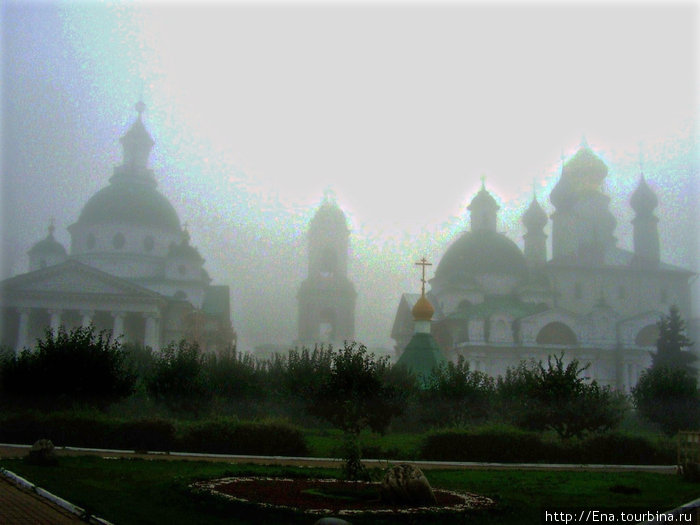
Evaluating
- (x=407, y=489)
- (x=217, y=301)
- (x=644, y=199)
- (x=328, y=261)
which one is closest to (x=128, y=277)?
(x=217, y=301)

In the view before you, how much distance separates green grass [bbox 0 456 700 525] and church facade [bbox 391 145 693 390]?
5028 centimetres

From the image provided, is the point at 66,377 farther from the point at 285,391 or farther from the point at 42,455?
the point at 42,455

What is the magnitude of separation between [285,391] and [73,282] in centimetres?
3190

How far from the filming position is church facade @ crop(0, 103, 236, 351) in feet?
195

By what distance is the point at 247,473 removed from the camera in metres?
16.5

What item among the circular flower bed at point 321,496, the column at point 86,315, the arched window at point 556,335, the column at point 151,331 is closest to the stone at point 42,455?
the circular flower bed at point 321,496

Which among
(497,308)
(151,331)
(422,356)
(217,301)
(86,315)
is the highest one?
(497,308)

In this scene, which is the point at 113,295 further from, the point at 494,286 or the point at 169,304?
the point at 494,286

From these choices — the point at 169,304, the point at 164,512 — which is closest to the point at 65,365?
the point at 164,512

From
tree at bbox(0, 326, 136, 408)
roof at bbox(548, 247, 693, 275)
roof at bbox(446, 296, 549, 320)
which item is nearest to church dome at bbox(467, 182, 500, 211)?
roof at bbox(548, 247, 693, 275)

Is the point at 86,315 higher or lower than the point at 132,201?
lower

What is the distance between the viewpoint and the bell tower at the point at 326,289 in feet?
212

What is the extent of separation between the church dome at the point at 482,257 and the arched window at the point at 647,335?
40.9 ft

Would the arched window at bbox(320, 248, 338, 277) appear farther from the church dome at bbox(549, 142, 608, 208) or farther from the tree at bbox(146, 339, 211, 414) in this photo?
the tree at bbox(146, 339, 211, 414)
